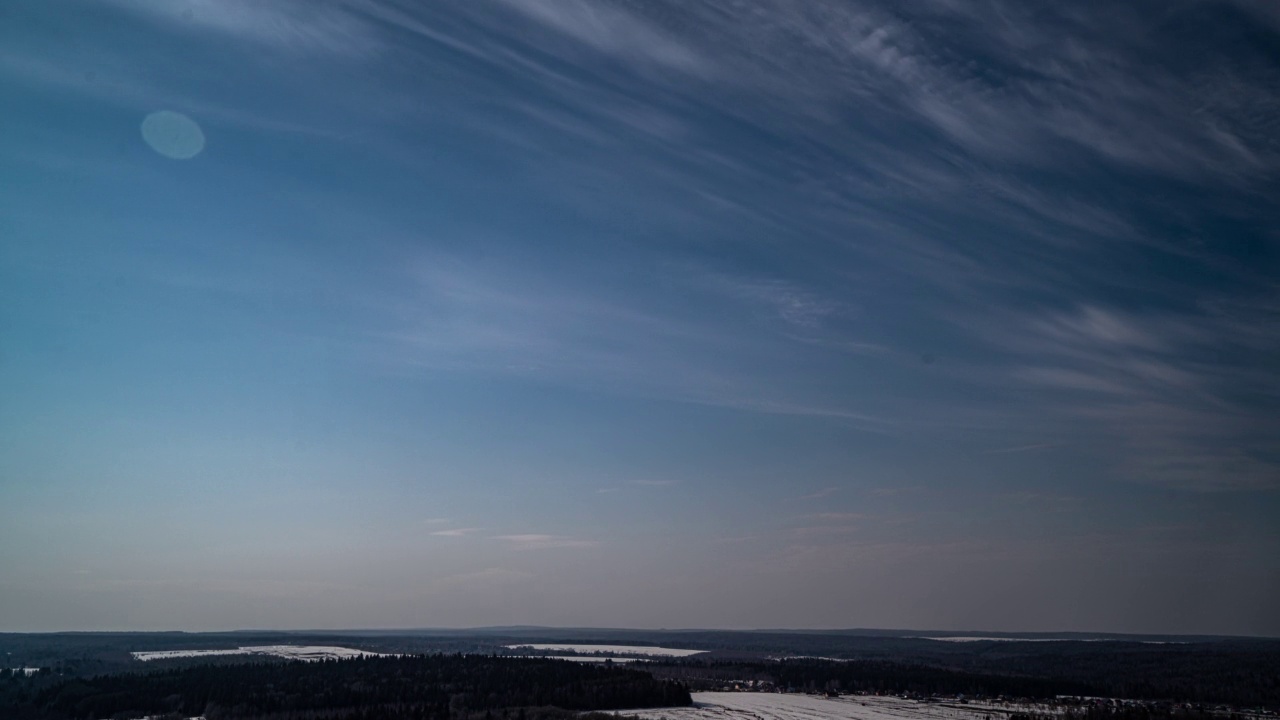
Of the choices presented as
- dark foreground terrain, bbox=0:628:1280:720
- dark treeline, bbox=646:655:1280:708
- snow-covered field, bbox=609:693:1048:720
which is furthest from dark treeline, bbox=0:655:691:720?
dark treeline, bbox=646:655:1280:708

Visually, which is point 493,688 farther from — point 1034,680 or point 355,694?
point 1034,680

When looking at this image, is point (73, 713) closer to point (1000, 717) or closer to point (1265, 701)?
point (1000, 717)

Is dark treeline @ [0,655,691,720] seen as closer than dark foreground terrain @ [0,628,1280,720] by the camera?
Yes

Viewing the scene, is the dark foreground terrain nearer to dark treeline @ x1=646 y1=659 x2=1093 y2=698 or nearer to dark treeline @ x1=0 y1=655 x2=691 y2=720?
dark treeline @ x1=0 y1=655 x2=691 y2=720

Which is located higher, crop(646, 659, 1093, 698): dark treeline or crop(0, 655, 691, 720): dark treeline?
crop(0, 655, 691, 720): dark treeline

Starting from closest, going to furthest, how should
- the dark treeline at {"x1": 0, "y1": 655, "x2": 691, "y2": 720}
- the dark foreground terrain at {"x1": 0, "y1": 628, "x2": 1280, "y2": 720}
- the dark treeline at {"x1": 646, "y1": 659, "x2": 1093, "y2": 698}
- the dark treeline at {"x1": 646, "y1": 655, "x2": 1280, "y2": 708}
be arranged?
the dark treeline at {"x1": 0, "y1": 655, "x2": 691, "y2": 720} → the dark foreground terrain at {"x1": 0, "y1": 628, "x2": 1280, "y2": 720} → the dark treeline at {"x1": 646, "y1": 655, "x2": 1280, "y2": 708} → the dark treeline at {"x1": 646, "y1": 659, "x2": 1093, "y2": 698}

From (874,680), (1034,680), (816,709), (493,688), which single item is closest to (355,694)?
(493,688)

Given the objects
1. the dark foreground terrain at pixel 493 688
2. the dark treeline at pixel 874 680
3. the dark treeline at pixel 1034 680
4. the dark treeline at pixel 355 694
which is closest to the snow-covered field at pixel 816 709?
the dark foreground terrain at pixel 493 688

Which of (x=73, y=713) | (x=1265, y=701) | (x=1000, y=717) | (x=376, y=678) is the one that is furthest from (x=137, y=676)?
(x=1265, y=701)
